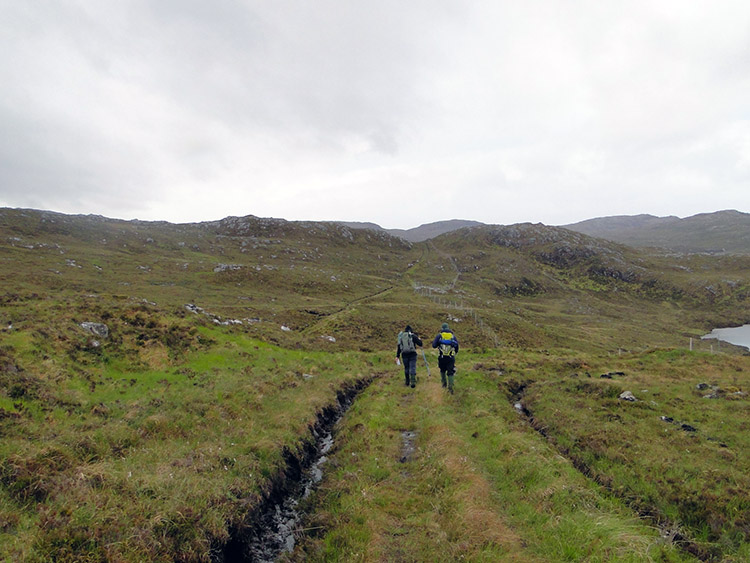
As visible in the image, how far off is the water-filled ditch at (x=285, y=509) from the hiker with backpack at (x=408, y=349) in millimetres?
5729

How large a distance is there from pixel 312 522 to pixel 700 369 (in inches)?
1063

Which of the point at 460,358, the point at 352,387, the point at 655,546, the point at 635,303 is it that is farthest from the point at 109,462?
the point at 635,303

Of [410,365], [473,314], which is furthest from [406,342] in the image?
[473,314]

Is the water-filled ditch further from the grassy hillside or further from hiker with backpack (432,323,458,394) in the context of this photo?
hiker with backpack (432,323,458,394)

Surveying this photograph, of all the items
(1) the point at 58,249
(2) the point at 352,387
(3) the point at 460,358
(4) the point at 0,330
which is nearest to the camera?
(4) the point at 0,330

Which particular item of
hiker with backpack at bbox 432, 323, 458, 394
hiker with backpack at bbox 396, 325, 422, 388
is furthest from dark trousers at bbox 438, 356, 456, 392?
hiker with backpack at bbox 396, 325, 422, 388

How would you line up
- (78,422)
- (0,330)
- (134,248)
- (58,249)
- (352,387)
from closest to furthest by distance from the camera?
(78,422), (0,330), (352,387), (58,249), (134,248)

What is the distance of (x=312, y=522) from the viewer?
9242 millimetres

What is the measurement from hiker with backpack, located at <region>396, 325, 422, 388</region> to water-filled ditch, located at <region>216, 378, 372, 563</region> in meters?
5.73

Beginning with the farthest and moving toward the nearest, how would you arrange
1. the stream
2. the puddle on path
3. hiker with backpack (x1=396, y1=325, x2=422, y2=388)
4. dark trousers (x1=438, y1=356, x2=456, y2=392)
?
hiker with backpack (x1=396, y1=325, x2=422, y2=388)
dark trousers (x1=438, y1=356, x2=456, y2=392)
the puddle on path
the stream

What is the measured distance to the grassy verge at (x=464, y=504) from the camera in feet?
24.2

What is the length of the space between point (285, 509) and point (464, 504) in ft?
17.4

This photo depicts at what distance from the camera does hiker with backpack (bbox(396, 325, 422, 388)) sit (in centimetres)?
1948

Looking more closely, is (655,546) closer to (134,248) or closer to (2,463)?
(2,463)
